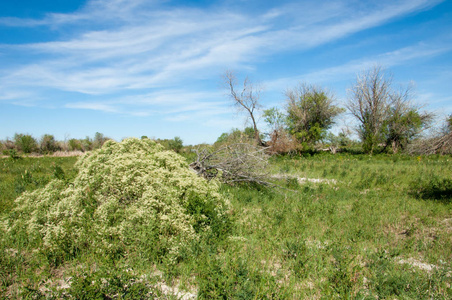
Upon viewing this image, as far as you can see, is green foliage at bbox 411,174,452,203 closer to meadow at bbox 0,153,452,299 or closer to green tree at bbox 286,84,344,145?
meadow at bbox 0,153,452,299

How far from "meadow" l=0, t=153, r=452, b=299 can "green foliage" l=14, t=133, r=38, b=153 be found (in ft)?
84.0

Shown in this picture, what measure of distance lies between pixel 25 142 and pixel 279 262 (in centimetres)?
3254

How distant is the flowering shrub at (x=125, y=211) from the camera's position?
4.54 meters

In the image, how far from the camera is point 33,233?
501cm

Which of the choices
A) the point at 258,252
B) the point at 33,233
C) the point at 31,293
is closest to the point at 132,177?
the point at 33,233

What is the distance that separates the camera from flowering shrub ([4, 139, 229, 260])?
4539mm

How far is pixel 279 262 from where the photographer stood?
439 centimetres

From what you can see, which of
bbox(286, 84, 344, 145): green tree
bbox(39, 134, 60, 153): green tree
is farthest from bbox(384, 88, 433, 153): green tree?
bbox(39, 134, 60, 153): green tree

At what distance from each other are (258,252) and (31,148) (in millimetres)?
32345

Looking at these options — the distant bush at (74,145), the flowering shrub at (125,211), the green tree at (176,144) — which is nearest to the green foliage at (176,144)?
the green tree at (176,144)

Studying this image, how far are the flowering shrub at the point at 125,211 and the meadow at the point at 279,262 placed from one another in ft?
0.60

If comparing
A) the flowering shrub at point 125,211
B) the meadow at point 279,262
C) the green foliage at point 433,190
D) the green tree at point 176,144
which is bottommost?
the meadow at point 279,262

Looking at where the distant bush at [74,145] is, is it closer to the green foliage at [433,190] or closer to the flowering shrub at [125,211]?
the flowering shrub at [125,211]

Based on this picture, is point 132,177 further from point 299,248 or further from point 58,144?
point 58,144
